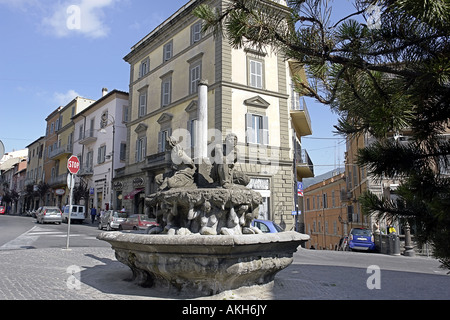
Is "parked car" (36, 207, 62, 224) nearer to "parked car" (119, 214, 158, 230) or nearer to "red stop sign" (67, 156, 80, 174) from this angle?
"parked car" (119, 214, 158, 230)

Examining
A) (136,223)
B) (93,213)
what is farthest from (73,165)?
(93,213)

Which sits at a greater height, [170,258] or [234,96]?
[234,96]

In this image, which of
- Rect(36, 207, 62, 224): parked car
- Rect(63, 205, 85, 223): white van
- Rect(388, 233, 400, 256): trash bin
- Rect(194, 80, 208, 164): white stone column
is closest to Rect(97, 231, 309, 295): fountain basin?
Rect(194, 80, 208, 164): white stone column

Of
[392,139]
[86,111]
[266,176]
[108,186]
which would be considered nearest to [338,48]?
[392,139]

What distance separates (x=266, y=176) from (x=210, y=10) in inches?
700

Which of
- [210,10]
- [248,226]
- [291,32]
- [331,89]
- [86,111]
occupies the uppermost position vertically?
[86,111]

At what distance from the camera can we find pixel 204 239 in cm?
407

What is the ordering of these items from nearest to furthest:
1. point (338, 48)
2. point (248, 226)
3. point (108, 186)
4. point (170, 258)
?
point (338, 48), point (170, 258), point (248, 226), point (108, 186)

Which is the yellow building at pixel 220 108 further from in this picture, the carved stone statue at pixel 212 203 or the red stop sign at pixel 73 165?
the carved stone statue at pixel 212 203

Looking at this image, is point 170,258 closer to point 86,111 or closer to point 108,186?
point 108,186

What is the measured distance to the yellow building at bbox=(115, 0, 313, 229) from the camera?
794 inches

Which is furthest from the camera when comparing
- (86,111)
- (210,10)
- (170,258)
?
(86,111)

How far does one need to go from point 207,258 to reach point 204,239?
0.98 feet

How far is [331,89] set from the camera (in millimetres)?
3070
